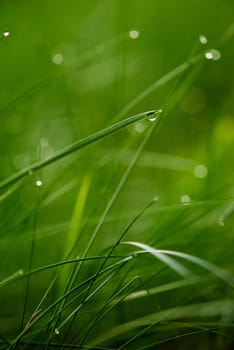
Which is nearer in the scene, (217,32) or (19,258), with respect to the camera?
(19,258)

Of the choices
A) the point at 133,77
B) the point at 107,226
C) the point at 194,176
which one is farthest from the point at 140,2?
the point at 107,226

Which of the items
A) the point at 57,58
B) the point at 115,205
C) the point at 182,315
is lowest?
the point at 182,315

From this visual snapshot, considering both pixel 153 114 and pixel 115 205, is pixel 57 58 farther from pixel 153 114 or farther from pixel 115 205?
pixel 153 114

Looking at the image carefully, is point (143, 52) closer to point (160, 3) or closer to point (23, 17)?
point (160, 3)

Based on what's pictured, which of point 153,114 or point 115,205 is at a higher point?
point 115,205

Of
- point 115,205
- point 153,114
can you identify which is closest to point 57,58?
point 115,205

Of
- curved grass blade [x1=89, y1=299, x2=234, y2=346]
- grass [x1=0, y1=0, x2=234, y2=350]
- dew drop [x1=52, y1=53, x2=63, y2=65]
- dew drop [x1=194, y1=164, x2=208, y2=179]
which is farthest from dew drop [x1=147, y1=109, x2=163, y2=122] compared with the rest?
dew drop [x1=52, y1=53, x2=63, y2=65]

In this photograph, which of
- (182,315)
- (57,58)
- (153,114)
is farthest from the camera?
(57,58)

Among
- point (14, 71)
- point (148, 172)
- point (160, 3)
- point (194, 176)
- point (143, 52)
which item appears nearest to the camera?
point (194, 176)
